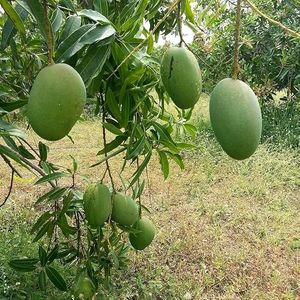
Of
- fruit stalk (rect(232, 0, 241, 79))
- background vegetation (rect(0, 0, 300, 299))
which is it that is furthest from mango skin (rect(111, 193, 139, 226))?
fruit stalk (rect(232, 0, 241, 79))

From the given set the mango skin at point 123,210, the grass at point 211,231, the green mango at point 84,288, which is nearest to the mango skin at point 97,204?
the mango skin at point 123,210

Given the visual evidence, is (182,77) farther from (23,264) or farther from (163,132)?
(23,264)

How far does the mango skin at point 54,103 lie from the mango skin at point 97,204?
65 cm

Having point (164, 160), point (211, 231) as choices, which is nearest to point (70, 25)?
point (164, 160)

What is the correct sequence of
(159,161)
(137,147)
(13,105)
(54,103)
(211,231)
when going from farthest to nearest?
(211,231) → (159,161) → (137,147) → (13,105) → (54,103)

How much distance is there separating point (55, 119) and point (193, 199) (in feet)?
9.64

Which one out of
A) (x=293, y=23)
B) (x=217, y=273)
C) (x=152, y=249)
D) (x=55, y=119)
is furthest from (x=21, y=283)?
(x=293, y=23)

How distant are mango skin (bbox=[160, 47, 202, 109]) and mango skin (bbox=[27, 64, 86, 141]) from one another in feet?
0.38

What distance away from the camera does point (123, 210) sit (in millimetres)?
1314

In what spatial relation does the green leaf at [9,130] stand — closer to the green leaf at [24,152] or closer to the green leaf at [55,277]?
the green leaf at [24,152]

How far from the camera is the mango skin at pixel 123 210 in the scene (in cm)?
132

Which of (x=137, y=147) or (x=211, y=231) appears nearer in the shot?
(x=137, y=147)

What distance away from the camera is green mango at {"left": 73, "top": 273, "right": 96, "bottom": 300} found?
4.90 ft

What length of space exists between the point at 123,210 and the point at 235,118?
794 millimetres
